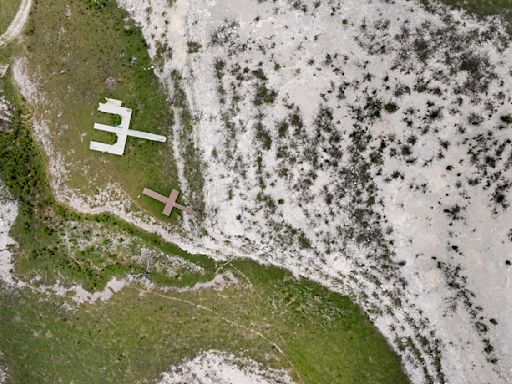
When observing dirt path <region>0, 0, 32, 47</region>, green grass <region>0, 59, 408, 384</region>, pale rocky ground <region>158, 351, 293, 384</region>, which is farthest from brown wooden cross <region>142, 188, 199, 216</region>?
dirt path <region>0, 0, 32, 47</region>

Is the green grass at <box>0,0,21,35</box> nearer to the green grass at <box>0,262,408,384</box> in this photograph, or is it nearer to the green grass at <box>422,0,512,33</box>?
the green grass at <box>0,262,408,384</box>

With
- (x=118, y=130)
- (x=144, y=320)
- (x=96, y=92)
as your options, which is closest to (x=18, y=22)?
(x=96, y=92)

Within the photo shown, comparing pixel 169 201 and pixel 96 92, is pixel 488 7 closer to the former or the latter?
pixel 169 201

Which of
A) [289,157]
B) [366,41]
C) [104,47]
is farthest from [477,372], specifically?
[104,47]

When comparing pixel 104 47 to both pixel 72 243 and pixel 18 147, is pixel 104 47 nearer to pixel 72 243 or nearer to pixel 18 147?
pixel 18 147

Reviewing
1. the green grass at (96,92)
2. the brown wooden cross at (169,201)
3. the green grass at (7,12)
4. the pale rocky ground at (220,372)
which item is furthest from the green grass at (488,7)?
the green grass at (7,12)

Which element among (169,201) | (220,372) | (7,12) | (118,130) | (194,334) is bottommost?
(220,372)
